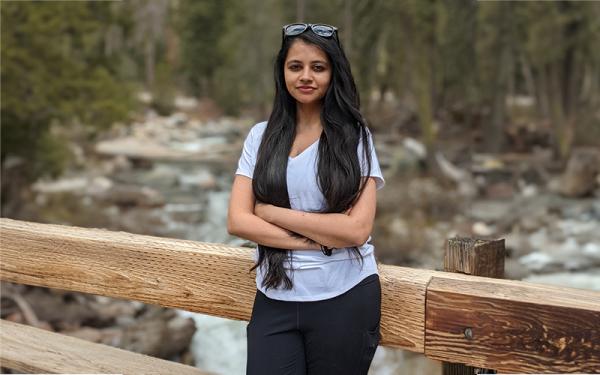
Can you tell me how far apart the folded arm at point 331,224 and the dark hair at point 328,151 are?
0.04m

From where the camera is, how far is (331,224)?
5.61 ft

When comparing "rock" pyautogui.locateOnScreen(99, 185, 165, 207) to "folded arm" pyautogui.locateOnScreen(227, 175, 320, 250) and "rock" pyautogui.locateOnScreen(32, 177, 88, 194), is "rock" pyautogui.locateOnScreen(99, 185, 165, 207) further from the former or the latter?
"folded arm" pyautogui.locateOnScreen(227, 175, 320, 250)

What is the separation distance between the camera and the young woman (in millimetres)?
1725

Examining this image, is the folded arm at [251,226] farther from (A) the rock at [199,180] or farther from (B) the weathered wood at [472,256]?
(A) the rock at [199,180]

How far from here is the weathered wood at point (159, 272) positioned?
179cm

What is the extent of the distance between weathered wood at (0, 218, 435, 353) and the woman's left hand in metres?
0.17

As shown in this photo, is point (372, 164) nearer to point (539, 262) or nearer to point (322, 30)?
point (322, 30)

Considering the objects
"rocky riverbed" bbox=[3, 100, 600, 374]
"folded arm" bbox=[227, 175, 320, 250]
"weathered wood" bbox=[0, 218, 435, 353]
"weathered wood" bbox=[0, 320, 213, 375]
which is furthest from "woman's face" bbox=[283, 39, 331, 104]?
"rocky riverbed" bbox=[3, 100, 600, 374]

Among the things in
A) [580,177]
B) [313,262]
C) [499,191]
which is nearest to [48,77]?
[313,262]

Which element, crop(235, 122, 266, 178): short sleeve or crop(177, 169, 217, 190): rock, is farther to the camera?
crop(177, 169, 217, 190): rock

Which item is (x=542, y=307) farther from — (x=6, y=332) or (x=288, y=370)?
(x=6, y=332)

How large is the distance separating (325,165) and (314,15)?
17.0 m

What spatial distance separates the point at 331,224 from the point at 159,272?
61 centimetres

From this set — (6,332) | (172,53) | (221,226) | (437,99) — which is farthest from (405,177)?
(172,53)
